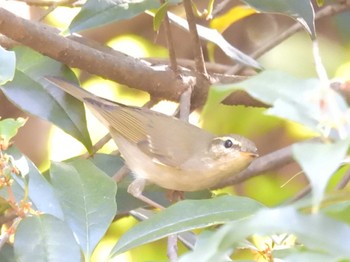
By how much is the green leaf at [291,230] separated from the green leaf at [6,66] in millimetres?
571

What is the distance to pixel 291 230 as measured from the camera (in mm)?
614

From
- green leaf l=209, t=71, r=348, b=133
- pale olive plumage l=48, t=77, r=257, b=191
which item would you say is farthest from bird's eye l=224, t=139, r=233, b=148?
green leaf l=209, t=71, r=348, b=133

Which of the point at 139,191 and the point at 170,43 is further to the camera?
the point at 139,191

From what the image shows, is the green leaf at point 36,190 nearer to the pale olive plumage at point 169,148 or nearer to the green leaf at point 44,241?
the green leaf at point 44,241

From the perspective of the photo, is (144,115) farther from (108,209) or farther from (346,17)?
(108,209)

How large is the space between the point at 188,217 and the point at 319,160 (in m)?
0.43

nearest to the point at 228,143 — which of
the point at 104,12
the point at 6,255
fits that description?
the point at 104,12

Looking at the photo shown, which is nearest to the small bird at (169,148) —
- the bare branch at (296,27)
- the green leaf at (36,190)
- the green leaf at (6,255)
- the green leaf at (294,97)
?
the bare branch at (296,27)

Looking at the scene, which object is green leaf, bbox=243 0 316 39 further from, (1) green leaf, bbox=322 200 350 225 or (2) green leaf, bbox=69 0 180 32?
(1) green leaf, bbox=322 200 350 225

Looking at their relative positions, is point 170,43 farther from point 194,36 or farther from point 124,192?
point 124,192

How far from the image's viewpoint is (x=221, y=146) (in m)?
2.17

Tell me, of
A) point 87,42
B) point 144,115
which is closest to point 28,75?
point 87,42

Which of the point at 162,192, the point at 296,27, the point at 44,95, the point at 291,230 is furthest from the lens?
the point at 296,27

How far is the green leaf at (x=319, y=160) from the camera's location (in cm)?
59
